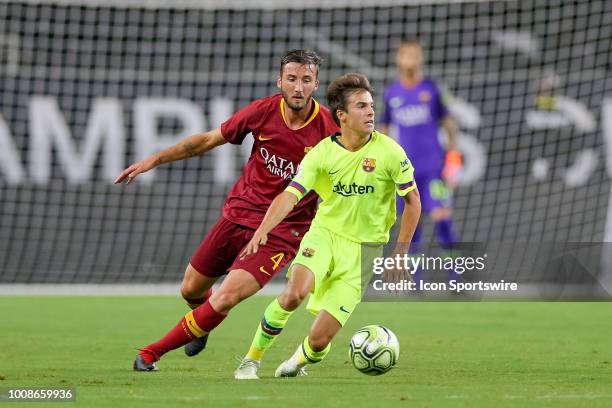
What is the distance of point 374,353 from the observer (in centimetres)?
728

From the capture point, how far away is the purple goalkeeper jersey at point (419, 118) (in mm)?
13344

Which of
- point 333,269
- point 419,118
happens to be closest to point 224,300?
point 333,269

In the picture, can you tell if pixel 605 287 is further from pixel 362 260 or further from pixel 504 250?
pixel 362 260

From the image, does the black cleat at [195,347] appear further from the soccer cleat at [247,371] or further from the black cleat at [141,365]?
the soccer cleat at [247,371]

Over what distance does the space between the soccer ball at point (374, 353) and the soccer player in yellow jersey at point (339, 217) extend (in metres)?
0.18

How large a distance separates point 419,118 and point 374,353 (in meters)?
6.62

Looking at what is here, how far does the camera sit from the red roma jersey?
8000 mm

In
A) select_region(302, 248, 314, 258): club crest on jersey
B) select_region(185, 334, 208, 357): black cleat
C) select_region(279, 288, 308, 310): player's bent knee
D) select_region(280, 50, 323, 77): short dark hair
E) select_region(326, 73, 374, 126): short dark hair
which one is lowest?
select_region(185, 334, 208, 357): black cleat

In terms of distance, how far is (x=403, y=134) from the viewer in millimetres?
13641

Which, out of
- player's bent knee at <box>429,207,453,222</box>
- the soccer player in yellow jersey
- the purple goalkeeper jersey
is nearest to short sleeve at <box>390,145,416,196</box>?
the soccer player in yellow jersey

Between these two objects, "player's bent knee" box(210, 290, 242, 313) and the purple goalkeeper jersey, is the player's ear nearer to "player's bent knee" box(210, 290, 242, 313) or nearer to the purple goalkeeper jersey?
"player's bent knee" box(210, 290, 242, 313)

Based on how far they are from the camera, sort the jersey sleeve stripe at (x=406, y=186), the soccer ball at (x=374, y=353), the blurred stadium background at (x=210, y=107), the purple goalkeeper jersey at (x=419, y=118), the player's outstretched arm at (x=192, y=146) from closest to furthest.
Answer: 1. the soccer ball at (x=374, y=353)
2. the jersey sleeve stripe at (x=406, y=186)
3. the player's outstretched arm at (x=192, y=146)
4. the purple goalkeeper jersey at (x=419, y=118)
5. the blurred stadium background at (x=210, y=107)

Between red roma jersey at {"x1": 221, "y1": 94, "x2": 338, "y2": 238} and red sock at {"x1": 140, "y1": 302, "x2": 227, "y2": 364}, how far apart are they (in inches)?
26.8

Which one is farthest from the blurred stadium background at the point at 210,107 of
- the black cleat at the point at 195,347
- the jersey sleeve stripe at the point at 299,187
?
the jersey sleeve stripe at the point at 299,187
